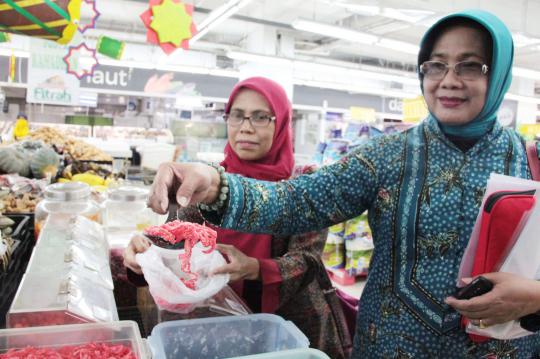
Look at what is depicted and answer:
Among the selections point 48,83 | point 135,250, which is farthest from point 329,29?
point 135,250

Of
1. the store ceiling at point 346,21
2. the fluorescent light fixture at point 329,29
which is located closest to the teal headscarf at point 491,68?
the store ceiling at point 346,21

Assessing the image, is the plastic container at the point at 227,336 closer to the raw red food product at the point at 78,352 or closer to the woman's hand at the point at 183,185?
the raw red food product at the point at 78,352

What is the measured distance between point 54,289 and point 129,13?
39.2 feet

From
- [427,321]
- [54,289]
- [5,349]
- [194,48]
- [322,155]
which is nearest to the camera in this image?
[5,349]

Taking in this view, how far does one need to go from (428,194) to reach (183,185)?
688 mm

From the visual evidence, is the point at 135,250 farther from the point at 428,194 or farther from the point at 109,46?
the point at 109,46

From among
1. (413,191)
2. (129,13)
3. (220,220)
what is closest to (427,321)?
(413,191)

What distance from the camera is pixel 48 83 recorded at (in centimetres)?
597

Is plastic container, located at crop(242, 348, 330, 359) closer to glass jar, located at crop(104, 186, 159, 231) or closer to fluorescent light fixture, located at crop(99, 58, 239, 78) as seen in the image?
glass jar, located at crop(104, 186, 159, 231)

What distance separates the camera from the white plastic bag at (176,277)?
111 cm

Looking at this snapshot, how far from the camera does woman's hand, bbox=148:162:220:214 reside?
94 cm

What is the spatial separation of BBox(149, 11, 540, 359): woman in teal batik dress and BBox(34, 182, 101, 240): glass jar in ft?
3.19

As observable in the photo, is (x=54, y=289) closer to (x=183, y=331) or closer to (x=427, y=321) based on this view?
(x=183, y=331)

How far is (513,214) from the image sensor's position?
100 cm
